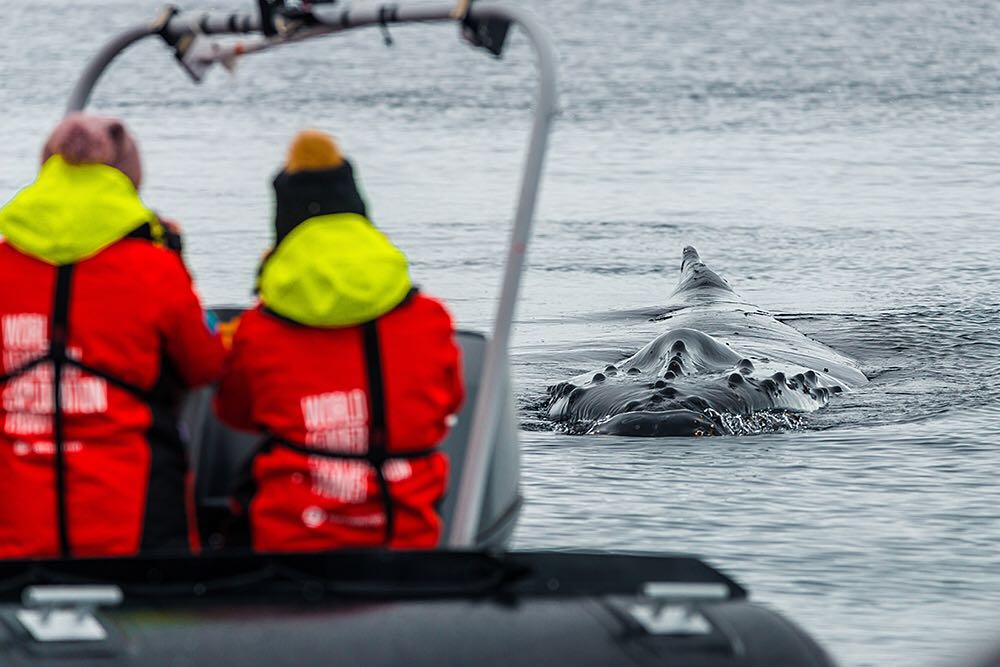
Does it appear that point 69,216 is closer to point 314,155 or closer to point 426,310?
point 314,155

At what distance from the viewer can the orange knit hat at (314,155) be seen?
5.12 meters

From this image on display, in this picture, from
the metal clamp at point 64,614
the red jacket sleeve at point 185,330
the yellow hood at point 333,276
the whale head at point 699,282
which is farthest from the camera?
the whale head at point 699,282

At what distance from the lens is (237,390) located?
5.19m

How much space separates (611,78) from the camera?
42.2 m

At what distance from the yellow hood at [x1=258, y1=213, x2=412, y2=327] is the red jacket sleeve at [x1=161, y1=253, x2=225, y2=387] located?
0.57ft

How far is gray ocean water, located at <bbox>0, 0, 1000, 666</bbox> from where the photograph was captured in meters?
10.5

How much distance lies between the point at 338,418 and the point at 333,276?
363mm

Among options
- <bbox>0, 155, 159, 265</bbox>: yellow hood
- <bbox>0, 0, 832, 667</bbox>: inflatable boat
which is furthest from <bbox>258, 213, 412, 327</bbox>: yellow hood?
<bbox>0, 0, 832, 667</bbox>: inflatable boat

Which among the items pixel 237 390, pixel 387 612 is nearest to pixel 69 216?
pixel 237 390

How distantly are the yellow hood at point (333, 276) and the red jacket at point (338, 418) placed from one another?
60 mm

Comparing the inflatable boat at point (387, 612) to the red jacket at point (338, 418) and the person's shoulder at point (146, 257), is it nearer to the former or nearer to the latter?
the red jacket at point (338, 418)

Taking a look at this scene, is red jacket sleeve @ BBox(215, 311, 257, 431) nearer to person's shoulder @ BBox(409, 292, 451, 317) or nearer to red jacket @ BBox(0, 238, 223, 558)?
red jacket @ BBox(0, 238, 223, 558)

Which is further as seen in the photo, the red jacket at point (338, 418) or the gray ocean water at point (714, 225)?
the gray ocean water at point (714, 225)

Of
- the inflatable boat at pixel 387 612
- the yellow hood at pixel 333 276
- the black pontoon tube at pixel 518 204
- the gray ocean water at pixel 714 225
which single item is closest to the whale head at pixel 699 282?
the gray ocean water at pixel 714 225
